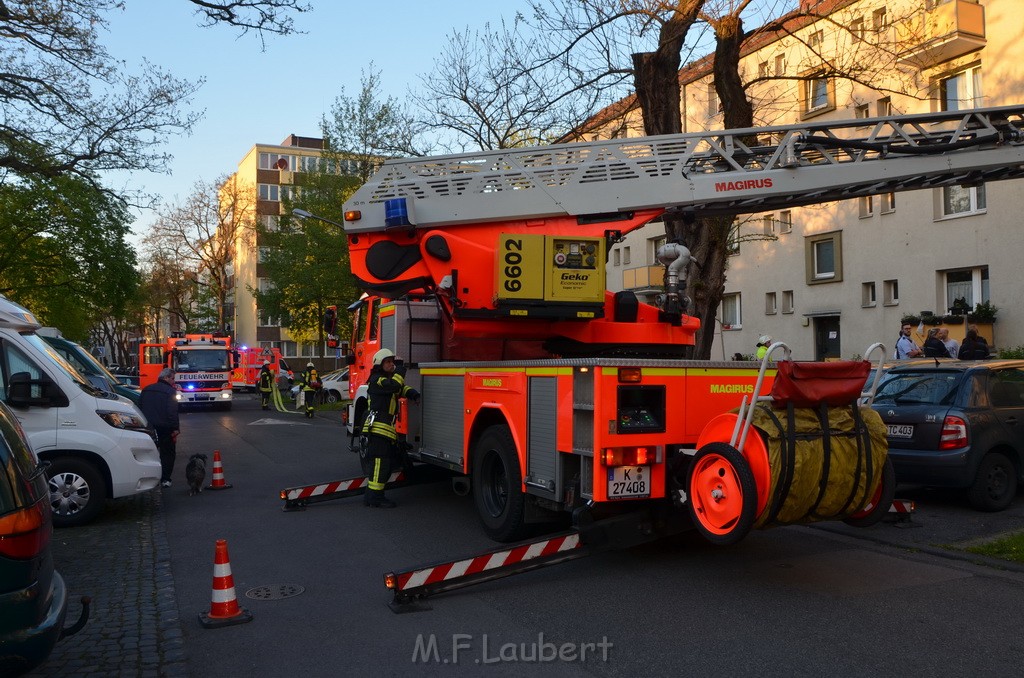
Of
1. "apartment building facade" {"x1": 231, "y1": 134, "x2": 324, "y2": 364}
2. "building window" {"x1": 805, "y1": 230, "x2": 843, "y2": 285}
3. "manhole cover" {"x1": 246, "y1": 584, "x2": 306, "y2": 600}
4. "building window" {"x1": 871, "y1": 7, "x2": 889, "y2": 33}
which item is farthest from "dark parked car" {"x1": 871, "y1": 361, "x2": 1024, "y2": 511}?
"apartment building facade" {"x1": 231, "y1": 134, "x2": 324, "y2": 364}

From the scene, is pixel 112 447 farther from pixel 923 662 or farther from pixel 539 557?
pixel 923 662

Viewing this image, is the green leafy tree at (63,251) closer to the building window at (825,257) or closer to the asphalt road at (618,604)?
the building window at (825,257)

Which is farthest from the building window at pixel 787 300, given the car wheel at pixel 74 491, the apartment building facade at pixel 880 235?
the car wheel at pixel 74 491

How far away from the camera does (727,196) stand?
28.5ft

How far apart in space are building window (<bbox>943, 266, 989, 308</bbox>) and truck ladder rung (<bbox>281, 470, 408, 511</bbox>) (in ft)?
65.7

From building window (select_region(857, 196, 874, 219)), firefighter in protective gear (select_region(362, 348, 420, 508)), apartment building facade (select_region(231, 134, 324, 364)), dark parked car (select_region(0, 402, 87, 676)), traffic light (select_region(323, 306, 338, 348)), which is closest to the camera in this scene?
dark parked car (select_region(0, 402, 87, 676))

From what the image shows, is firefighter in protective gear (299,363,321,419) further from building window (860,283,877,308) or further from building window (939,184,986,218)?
building window (939,184,986,218)

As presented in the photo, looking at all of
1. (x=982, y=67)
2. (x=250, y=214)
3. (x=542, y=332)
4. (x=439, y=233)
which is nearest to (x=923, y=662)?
(x=542, y=332)

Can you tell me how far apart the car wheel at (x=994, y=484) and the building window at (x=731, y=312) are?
25.5 metres

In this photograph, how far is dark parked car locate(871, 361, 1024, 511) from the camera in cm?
873

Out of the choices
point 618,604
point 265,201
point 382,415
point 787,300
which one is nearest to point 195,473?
point 382,415

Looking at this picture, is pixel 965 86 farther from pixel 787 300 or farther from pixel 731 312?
pixel 731 312

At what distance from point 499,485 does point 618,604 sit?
2266 mm

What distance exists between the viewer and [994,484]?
892 cm
